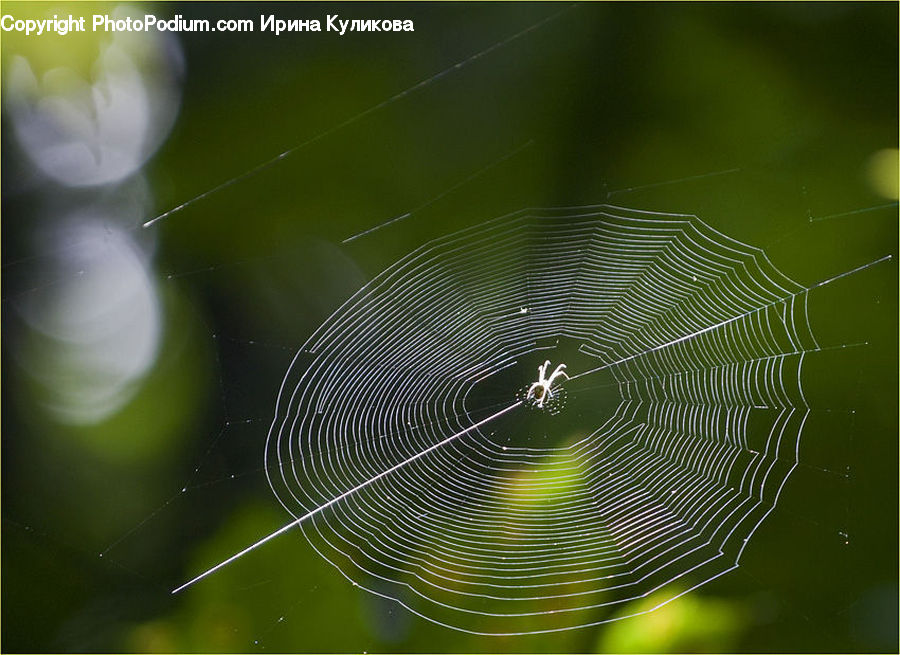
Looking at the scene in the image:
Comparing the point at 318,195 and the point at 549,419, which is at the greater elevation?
the point at 318,195

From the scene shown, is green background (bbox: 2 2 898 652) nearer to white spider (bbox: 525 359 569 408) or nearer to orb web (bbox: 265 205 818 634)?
orb web (bbox: 265 205 818 634)

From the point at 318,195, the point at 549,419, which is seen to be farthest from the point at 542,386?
the point at 318,195

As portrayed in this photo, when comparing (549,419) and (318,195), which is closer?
(318,195)

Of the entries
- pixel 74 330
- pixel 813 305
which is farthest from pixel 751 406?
pixel 74 330

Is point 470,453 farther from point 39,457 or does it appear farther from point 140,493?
point 39,457

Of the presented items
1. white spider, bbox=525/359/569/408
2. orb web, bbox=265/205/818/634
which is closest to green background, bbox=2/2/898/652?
orb web, bbox=265/205/818/634

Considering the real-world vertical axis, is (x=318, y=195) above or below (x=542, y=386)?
above

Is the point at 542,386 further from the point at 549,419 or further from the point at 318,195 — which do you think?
the point at 318,195
